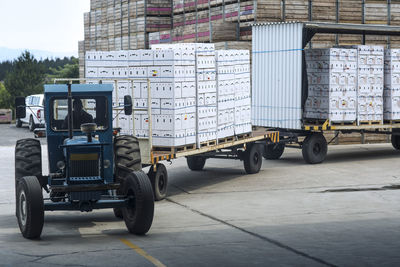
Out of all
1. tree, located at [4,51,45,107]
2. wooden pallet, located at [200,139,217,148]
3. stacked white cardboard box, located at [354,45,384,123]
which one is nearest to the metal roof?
stacked white cardboard box, located at [354,45,384,123]

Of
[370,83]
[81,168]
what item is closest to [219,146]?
[81,168]

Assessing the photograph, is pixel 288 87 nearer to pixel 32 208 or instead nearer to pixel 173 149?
pixel 173 149

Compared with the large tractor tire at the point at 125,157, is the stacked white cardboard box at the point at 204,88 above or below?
above

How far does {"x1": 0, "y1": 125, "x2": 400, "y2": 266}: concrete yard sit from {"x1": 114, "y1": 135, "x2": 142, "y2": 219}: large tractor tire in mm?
911

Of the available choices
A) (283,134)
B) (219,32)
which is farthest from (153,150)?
(219,32)

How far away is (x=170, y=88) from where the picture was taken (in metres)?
13.9

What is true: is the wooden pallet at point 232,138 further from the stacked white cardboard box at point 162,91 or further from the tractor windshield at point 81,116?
the tractor windshield at point 81,116

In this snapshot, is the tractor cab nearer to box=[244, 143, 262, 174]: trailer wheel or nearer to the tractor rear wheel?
the tractor rear wheel

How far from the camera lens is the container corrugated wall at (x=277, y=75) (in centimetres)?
1919

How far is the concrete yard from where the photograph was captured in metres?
8.75

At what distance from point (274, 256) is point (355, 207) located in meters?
4.37

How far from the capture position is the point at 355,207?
504 inches

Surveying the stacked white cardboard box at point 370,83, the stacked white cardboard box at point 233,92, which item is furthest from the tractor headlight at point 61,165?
the stacked white cardboard box at point 370,83

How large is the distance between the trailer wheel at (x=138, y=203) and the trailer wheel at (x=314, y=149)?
9.75 metres
